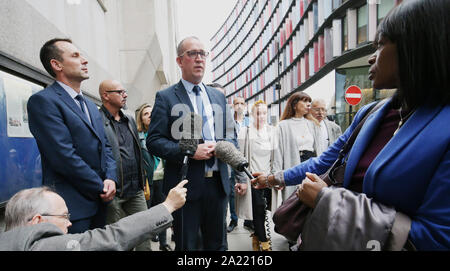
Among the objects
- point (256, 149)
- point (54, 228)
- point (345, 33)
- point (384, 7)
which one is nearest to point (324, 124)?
point (256, 149)

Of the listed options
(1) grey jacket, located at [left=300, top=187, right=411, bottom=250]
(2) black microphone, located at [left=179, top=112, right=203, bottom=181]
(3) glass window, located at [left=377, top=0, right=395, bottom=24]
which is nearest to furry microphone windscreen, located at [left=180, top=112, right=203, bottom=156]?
(2) black microphone, located at [left=179, top=112, right=203, bottom=181]

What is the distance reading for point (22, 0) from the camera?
2340mm

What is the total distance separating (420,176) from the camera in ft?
2.47

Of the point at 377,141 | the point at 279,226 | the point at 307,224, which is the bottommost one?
the point at 279,226

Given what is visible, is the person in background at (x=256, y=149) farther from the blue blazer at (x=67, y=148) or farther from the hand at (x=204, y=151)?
the blue blazer at (x=67, y=148)

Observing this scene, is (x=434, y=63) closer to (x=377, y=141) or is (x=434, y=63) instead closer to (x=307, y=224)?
(x=377, y=141)

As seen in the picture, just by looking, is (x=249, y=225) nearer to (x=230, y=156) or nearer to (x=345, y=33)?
(x=230, y=156)

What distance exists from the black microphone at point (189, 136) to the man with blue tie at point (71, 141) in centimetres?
70

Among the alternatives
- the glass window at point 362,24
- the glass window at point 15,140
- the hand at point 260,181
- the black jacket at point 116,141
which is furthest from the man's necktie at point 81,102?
the glass window at point 362,24

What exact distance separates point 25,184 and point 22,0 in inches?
76.4

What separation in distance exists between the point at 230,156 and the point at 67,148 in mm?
1182

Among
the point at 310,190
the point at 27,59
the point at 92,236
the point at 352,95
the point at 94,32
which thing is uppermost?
the point at 94,32
